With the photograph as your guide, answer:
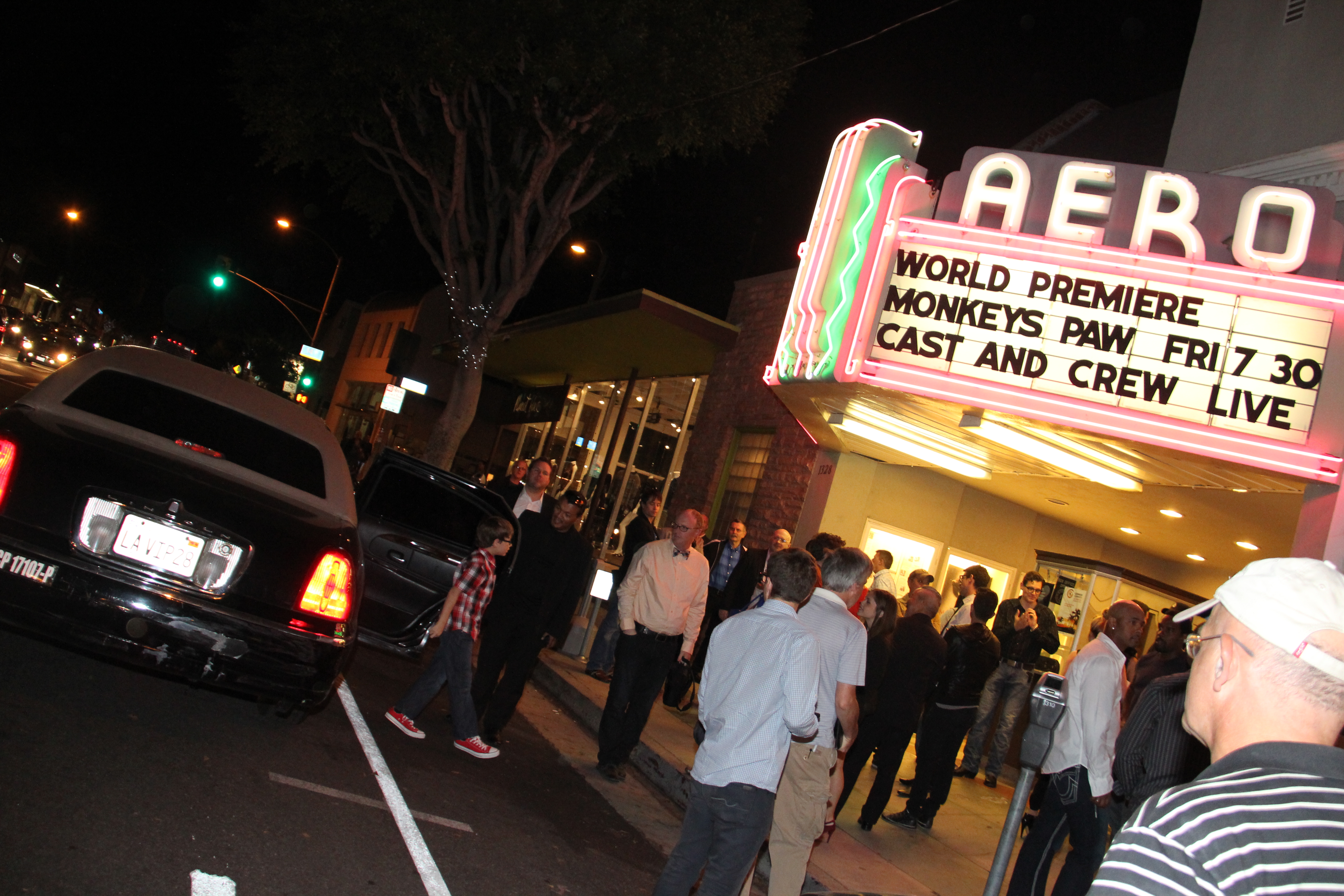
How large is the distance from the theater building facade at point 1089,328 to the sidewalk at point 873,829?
332cm

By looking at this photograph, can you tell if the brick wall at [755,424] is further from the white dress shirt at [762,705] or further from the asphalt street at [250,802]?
the white dress shirt at [762,705]

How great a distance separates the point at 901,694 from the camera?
711 centimetres

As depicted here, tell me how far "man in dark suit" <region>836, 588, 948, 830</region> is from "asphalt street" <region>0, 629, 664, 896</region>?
2236 millimetres

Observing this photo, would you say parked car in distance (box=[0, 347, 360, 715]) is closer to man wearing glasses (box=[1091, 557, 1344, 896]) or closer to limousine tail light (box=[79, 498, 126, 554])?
limousine tail light (box=[79, 498, 126, 554])

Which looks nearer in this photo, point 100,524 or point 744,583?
point 100,524

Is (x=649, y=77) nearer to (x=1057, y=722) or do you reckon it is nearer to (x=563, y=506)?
(x=563, y=506)

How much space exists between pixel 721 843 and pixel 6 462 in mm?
3549

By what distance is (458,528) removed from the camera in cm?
751

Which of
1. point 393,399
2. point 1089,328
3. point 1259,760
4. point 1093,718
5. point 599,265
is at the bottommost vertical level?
point 1093,718

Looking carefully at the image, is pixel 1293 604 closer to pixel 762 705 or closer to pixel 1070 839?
pixel 762 705

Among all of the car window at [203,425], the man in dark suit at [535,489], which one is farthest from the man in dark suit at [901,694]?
the car window at [203,425]

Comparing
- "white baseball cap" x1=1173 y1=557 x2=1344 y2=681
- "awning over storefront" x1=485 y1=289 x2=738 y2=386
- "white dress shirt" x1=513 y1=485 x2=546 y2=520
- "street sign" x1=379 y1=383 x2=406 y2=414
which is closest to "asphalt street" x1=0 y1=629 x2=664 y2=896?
"white dress shirt" x1=513 y1=485 x2=546 y2=520

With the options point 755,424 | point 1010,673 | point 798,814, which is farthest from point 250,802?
point 755,424

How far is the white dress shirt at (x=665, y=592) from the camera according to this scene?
22.2 feet
